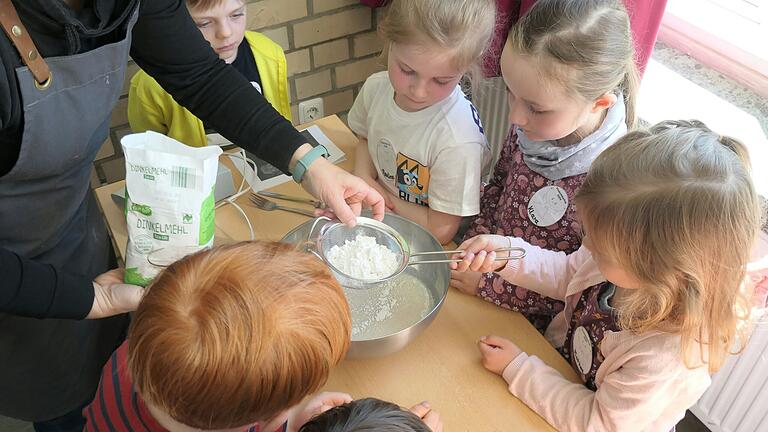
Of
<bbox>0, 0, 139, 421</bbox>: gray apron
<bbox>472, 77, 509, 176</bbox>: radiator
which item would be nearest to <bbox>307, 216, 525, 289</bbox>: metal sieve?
<bbox>0, 0, 139, 421</bbox>: gray apron

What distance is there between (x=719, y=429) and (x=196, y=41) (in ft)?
5.03

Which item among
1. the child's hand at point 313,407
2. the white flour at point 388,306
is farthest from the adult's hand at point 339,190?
the child's hand at point 313,407

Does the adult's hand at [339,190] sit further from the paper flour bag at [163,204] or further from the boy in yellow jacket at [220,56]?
the boy in yellow jacket at [220,56]

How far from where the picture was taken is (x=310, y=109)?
2354 millimetres

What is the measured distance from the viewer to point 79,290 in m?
0.94

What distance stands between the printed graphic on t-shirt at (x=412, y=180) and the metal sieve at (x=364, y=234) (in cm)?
22

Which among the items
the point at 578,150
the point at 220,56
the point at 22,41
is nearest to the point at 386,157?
the point at 578,150

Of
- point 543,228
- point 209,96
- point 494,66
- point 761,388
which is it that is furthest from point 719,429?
point 209,96

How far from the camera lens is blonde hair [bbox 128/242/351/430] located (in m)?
0.62

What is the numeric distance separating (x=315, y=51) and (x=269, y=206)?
105cm

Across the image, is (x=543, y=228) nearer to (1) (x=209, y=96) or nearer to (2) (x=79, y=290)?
(1) (x=209, y=96)

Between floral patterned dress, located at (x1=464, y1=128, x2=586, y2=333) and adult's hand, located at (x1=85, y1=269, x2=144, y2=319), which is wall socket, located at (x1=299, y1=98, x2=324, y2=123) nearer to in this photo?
floral patterned dress, located at (x1=464, y1=128, x2=586, y2=333)

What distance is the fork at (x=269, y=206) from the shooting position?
1336 mm

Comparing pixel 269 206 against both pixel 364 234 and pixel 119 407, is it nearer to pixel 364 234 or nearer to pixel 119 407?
pixel 364 234
